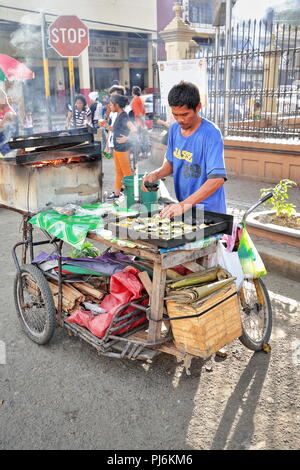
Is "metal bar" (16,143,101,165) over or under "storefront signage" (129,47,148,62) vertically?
under

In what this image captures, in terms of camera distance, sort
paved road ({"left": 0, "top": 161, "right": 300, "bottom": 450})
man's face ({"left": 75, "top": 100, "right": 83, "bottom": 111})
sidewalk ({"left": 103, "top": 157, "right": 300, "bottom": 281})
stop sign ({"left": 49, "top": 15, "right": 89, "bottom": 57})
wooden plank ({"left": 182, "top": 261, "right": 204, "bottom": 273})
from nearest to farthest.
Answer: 1. paved road ({"left": 0, "top": 161, "right": 300, "bottom": 450})
2. wooden plank ({"left": 182, "top": 261, "right": 204, "bottom": 273})
3. sidewalk ({"left": 103, "top": 157, "right": 300, "bottom": 281})
4. stop sign ({"left": 49, "top": 15, "right": 89, "bottom": 57})
5. man's face ({"left": 75, "top": 100, "right": 83, "bottom": 111})

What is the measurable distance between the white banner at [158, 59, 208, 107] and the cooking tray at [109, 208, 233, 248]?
5395mm

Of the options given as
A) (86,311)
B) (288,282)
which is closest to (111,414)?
(86,311)

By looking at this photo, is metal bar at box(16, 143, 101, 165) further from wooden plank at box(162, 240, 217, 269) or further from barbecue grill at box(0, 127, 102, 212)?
wooden plank at box(162, 240, 217, 269)

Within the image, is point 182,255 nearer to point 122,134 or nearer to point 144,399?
point 144,399

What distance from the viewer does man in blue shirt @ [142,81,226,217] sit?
309 cm

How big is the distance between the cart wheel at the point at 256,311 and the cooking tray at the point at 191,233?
629 millimetres

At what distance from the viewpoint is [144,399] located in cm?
303

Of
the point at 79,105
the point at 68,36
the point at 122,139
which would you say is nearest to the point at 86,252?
the point at 122,139

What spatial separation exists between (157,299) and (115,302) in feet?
1.74

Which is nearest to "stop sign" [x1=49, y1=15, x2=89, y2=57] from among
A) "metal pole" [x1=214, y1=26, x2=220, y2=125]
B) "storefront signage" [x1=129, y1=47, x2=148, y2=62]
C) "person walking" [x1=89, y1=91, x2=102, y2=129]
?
"metal pole" [x1=214, y1=26, x2=220, y2=125]

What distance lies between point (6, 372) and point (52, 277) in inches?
32.8

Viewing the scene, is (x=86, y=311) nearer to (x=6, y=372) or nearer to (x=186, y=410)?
(x=6, y=372)

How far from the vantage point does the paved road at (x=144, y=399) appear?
106 inches
